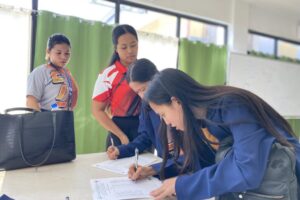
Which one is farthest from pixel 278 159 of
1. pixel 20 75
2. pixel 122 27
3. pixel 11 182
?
pixel 20 75

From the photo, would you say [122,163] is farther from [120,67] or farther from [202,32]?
[202,32]

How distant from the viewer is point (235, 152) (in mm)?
775

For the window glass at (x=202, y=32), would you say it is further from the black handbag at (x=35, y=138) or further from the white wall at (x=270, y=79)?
the black handbag at (x=35, y=138)

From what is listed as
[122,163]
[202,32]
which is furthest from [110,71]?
[202,32]

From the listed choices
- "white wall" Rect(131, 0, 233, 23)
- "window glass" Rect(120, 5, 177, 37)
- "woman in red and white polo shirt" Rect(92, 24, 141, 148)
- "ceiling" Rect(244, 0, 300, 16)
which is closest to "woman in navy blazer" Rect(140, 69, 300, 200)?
"woman in red and white polo shirt" Rect(92, 24, 141, 148)

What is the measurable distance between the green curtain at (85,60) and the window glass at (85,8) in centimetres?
11

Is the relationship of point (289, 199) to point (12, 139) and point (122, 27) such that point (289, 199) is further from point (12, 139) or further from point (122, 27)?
A: point (122, 27)

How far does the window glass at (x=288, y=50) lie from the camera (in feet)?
15.7

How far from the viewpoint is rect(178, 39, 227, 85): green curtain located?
3.60m

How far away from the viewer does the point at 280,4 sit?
4059mm

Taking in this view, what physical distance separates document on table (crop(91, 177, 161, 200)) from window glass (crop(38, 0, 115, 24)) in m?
2.18

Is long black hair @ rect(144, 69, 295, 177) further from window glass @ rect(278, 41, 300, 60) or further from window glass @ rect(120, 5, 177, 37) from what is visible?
window glass @ rect(278, 41, 300, 60)

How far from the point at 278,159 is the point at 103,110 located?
1.17 metres

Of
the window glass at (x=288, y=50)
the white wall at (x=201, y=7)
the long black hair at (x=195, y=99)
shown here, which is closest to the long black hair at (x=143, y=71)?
the long black hair at (x=195, y=99)
